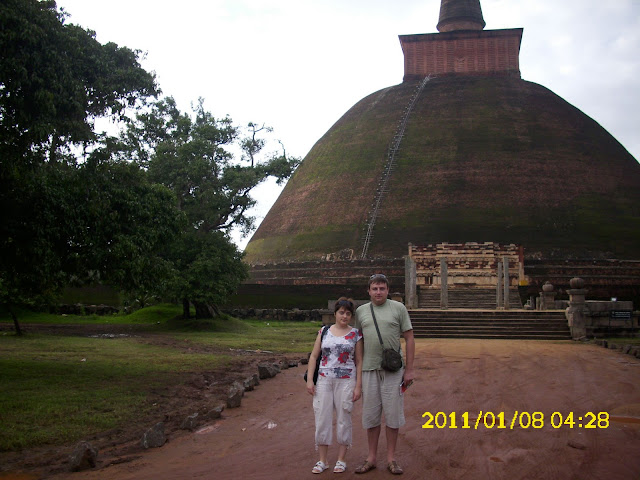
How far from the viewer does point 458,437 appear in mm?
5727

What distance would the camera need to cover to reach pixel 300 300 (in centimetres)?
2530

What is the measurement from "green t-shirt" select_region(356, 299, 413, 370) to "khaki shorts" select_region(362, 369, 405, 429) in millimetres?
95

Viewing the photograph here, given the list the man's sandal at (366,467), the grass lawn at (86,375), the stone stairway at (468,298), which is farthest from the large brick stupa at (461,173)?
the man's sandal at (366,467)

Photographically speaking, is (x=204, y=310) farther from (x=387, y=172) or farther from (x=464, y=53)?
(x=464, y=53)

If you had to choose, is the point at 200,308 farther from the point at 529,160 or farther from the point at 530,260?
the point at 529,160

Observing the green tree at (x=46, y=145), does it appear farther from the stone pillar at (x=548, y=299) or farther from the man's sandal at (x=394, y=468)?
the stone pillar at (x=548, y=299)

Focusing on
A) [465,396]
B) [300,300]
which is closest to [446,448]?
[465,396]

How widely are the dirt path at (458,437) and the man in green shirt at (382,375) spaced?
287mm

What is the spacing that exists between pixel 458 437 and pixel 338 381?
1.48 m

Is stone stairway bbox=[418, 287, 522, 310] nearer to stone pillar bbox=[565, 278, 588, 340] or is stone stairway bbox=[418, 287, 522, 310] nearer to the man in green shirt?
stone pillar bbox=[565, 278, 588, 340]

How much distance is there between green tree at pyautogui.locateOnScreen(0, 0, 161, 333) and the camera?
27.9 ft

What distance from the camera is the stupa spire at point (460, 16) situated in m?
37.2

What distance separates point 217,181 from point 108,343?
848 cm

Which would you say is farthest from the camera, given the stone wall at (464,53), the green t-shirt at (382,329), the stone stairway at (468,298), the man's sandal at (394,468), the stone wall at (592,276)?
the stone wall at (464,53)
